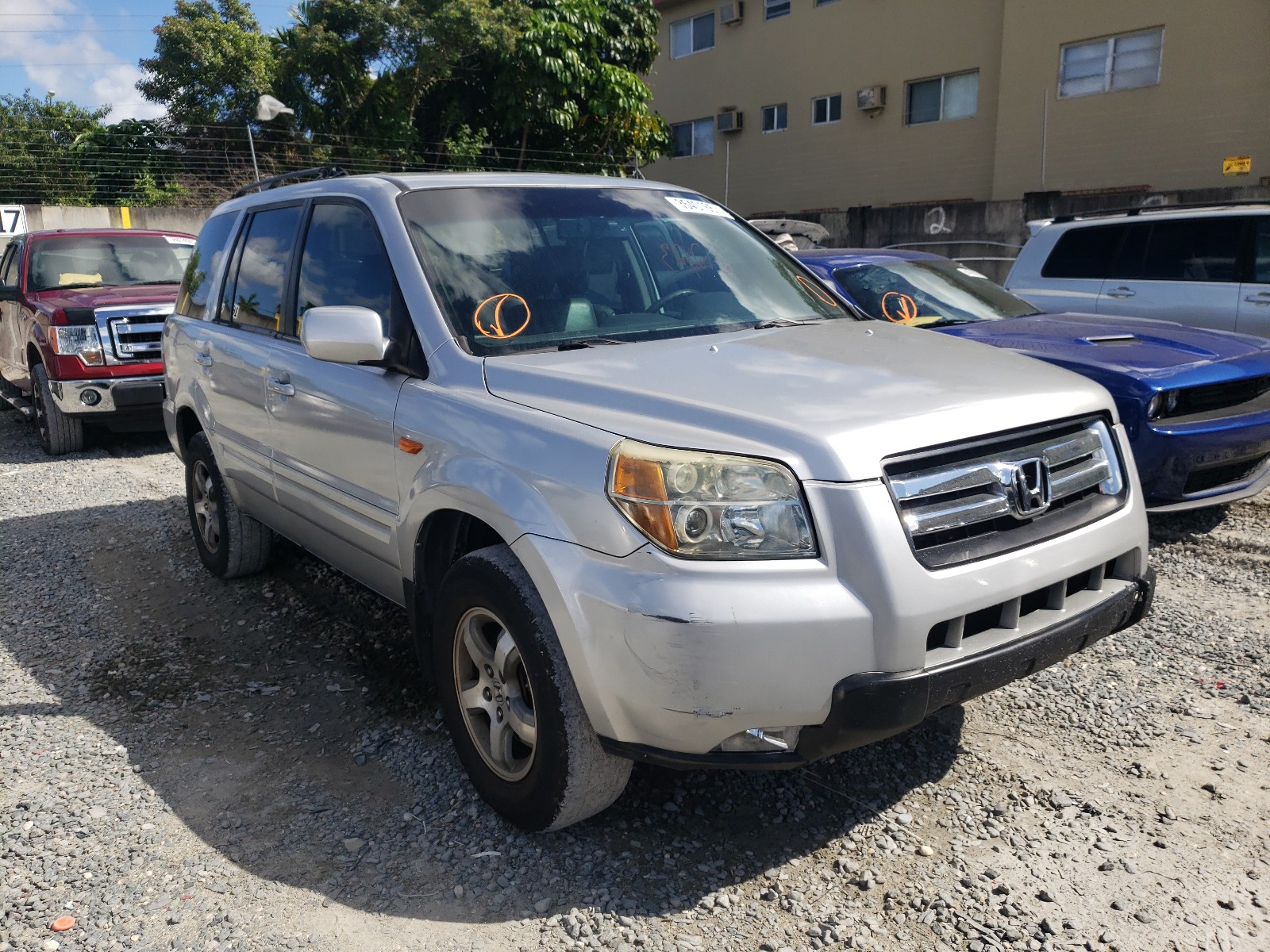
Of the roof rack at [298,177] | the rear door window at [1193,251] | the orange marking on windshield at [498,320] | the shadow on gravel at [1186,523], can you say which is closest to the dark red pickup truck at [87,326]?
the roof rack at [298,177]

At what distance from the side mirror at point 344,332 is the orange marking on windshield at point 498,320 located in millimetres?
305

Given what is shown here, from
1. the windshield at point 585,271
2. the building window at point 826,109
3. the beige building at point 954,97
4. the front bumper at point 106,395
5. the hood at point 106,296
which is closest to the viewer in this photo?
the windshield at point 585,271

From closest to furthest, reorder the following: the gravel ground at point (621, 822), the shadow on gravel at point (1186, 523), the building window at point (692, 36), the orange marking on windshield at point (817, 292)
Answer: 1. the gravel ground at point (621, 822)
2. the orange marking on windshield at point (817, 292)
3. the shadow on gravel at point (1186, 523)
4. the building window at point (692, 36)

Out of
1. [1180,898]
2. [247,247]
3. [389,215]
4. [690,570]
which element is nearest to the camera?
[690,570]

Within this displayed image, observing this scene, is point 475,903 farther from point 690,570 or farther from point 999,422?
point 999,422

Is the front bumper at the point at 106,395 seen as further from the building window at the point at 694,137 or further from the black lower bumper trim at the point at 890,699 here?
the building window at the point at 694,137

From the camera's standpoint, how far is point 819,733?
2391 mm

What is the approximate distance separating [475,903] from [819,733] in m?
1.03

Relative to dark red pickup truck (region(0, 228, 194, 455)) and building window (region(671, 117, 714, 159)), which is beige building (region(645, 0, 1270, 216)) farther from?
dark red pickup truck (region(0, 228, 194, 455))

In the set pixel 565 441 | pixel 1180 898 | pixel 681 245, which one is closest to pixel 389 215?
pixel 681 245

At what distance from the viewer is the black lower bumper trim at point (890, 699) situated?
7.72 feet

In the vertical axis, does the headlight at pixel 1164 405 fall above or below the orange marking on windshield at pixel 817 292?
below

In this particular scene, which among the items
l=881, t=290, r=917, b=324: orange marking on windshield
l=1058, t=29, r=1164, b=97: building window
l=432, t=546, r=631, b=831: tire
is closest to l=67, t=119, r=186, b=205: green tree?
l=881, t=290, r=917, b=324: orange marking on windshield

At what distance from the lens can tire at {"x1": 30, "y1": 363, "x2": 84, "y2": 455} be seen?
859 centimetres
